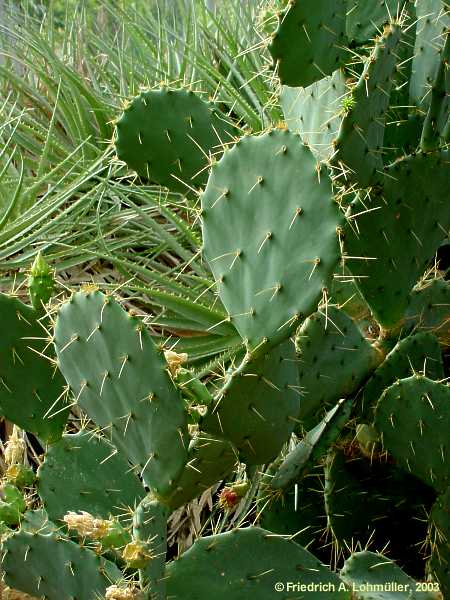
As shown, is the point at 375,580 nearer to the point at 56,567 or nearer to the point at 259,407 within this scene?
the point at 259,407

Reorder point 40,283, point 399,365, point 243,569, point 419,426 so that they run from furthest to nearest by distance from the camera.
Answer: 1. point 399,365
2. point 419,426
3. point 40,283
4. point 243,569

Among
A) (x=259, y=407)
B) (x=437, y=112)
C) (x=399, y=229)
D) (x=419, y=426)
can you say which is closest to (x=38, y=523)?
(x=259, y=407)

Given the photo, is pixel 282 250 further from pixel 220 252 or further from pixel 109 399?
pixel 109 399

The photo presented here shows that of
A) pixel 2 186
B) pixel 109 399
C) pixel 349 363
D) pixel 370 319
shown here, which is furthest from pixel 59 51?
pixel 109 399

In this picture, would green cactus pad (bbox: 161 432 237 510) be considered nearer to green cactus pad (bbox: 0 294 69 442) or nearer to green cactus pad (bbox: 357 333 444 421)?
green cactus pad (bbox: 0 294 69 442)

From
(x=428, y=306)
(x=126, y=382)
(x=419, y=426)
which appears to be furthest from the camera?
(x=428, y=306)

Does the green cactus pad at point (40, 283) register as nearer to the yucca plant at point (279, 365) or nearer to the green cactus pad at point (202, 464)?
the yucca plant at point (279, 365)

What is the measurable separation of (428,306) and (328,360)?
0.32m

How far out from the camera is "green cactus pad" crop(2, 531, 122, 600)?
1.50 m

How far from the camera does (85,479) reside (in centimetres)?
172

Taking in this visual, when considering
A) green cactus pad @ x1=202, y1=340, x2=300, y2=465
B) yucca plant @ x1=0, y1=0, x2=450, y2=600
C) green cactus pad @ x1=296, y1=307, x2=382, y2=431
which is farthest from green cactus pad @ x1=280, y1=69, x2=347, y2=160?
green cactus pad @ x1=202, y1=340, x2=300, y2=465

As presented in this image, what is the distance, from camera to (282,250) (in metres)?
1.36

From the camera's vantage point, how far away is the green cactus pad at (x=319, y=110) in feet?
5.94

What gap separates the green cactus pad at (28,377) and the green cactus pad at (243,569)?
397mm
